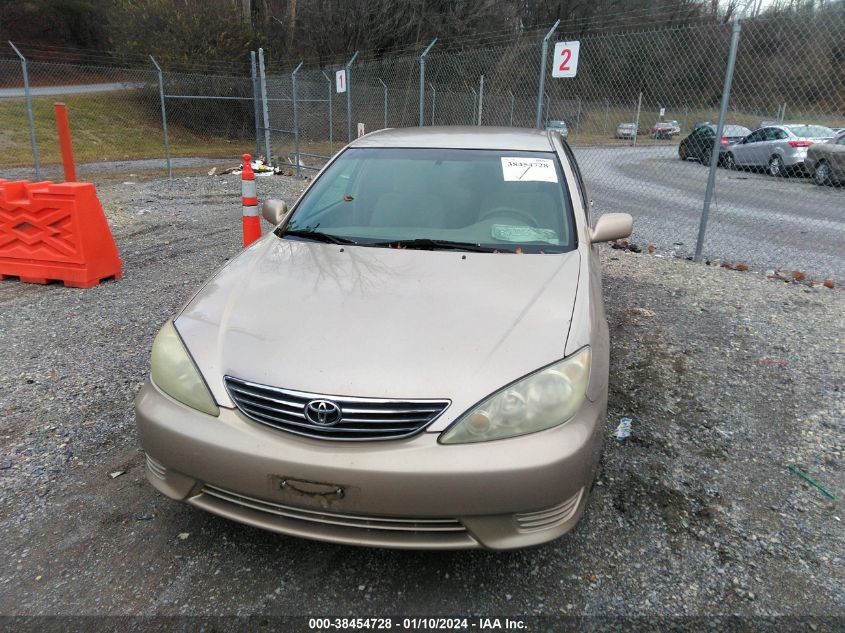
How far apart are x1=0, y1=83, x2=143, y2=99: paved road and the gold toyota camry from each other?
87.2 ft

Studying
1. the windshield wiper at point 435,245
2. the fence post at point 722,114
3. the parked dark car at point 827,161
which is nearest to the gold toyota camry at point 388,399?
the windshield wiper at point 435,245

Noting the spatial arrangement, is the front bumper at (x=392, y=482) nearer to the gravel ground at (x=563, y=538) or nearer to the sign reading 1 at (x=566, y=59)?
the gravel ground at (x=563, y=538)

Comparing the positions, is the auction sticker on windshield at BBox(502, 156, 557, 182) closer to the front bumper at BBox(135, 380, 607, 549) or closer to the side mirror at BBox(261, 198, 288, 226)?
the side mirror at BBox(261, 198, 288, 226)

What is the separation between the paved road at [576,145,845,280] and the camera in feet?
26.2

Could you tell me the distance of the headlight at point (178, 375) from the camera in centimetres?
221

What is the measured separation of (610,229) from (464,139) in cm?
117

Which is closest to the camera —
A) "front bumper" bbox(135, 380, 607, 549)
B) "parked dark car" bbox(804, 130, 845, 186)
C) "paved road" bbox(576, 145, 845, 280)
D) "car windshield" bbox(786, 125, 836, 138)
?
"front bumper" bbox(135, 380, 607, 549)

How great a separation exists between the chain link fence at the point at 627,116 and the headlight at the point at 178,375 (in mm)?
6360

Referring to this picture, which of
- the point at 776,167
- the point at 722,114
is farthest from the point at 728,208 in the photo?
the point at 722,114

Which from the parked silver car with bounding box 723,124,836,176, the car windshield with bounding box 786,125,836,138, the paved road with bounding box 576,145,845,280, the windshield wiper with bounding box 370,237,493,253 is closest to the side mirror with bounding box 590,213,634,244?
the windshield wiper with bounding box 370,237,493,253

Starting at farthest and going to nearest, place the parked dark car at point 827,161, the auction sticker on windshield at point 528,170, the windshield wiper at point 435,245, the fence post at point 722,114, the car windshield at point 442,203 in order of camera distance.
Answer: the parked dark car at point 827,161 → the fence post at point 722,114 → the auction sticker on windshield at point 528,170 → the car windshield at point 442,203 → the windshield wiper at point 435,245

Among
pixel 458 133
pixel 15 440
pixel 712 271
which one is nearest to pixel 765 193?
pixel 712 271

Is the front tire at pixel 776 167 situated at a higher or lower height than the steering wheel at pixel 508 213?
lower

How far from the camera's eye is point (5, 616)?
2.11 metres
